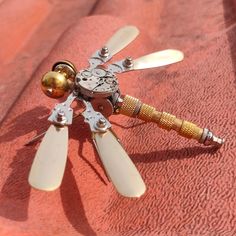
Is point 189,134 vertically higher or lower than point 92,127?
lower

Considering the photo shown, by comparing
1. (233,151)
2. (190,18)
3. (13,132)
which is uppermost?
(13,132)

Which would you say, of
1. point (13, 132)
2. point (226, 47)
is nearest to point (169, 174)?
point (13, 132)

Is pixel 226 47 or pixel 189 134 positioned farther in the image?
pixel 226 47

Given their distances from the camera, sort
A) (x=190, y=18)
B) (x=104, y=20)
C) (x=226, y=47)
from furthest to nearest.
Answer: (x=190, y=18), (x=104, y=20), (x=226, y=47)

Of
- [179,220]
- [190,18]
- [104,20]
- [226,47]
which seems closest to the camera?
[179,220]

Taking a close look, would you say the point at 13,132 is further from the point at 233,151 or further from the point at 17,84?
the point at 233,151

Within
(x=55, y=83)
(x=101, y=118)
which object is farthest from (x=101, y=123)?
(x=55, y=83)
